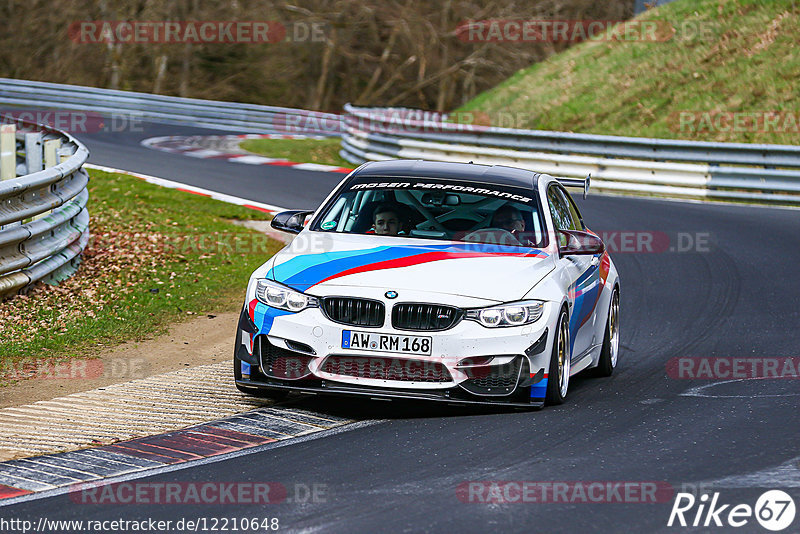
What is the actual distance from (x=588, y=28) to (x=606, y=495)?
153 feet

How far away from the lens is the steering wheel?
27.0 feet

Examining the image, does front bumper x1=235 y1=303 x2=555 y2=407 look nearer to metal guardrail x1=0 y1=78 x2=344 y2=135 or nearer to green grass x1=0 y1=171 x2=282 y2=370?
green grass x1=0 y1=171 x2=282 y2=370

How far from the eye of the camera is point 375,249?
7.84 metres

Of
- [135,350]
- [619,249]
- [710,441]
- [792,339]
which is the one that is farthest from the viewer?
[619,249]

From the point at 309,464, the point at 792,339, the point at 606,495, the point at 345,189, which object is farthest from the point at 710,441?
the point at 792,339

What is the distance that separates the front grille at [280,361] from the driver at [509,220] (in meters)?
1.89

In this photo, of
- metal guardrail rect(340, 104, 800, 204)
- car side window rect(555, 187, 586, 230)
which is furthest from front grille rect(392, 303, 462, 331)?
metal guardrail rect(340, 104, 800, 204)

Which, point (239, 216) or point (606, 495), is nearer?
point (606, 495)

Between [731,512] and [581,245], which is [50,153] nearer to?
[581,245]

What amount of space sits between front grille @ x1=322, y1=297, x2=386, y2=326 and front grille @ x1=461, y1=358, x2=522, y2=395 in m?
0.63

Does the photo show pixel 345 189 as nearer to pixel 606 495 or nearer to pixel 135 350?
pixel 135 350

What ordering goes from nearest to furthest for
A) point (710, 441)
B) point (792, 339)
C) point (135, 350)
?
point (710, 441), point (135, 350), point (792, 339)

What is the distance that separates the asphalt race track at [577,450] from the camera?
17.3ft

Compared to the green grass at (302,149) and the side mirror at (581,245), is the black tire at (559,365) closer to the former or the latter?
the side mirror at (581,245)
